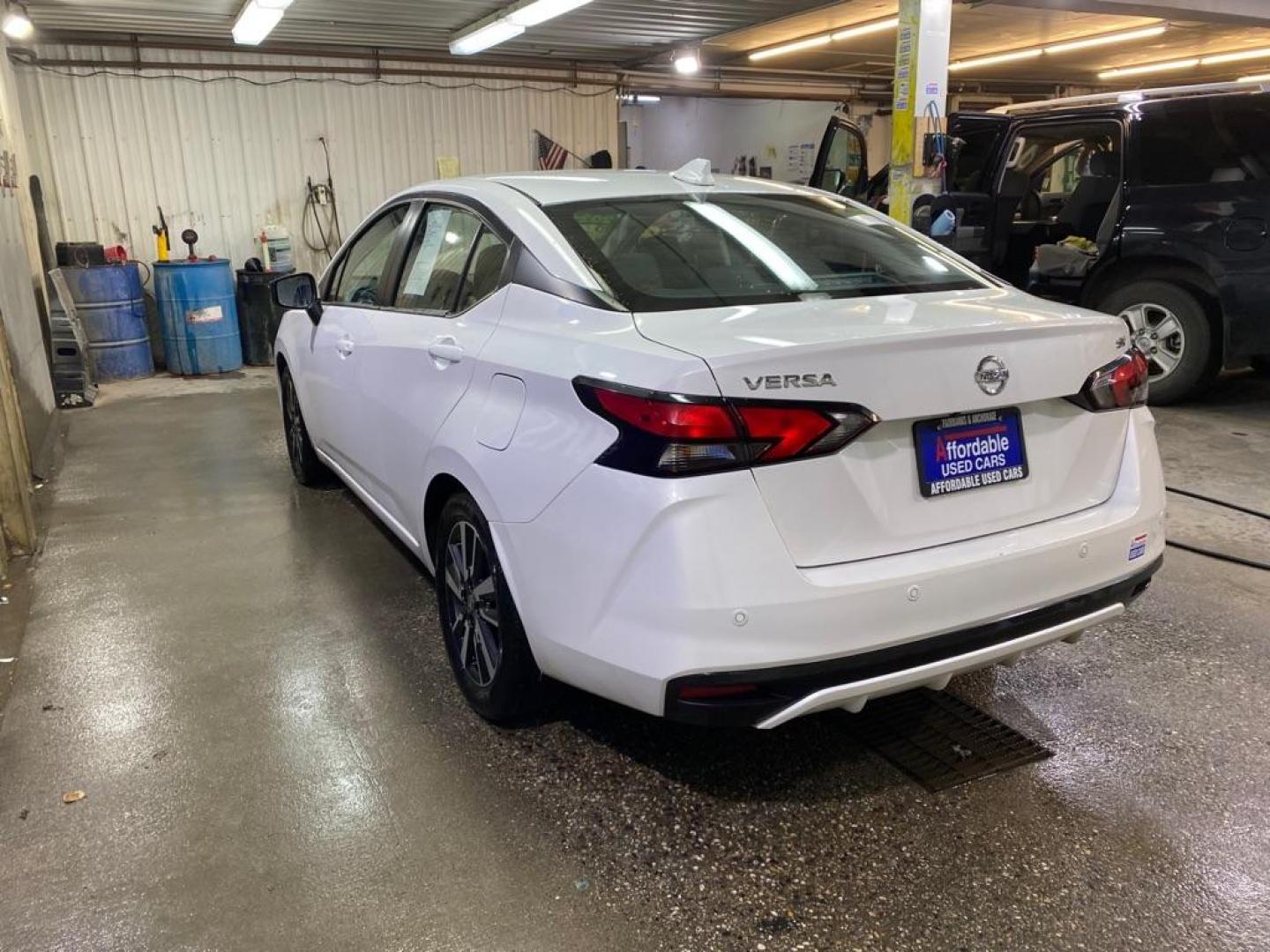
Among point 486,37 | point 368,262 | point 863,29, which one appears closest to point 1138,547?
point 368,262

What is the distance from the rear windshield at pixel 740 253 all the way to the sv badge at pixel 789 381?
1.54 ft

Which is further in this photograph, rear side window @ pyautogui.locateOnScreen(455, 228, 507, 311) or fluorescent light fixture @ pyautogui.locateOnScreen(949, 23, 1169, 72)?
fluorescent light fixture @ pyautogui.locateOnScreen(949, 23, 1169, 72)

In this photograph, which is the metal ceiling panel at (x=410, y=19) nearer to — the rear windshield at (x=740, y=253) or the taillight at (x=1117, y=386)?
the rear windshield at (x=740, y=253)

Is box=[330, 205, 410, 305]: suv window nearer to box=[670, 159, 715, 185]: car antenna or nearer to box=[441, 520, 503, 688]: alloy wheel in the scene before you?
box=[670, 159, 715, 185]: car antenna

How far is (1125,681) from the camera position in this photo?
293 centimetres

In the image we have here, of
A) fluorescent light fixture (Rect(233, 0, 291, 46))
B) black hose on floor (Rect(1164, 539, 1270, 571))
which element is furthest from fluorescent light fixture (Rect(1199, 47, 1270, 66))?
fluorescent light fixture (Rect(233, 0, 291, 46))

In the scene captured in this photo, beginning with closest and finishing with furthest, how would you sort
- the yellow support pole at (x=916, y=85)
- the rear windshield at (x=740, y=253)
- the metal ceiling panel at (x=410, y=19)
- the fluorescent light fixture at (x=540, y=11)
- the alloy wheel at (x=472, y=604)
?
1. the rear windshield at (x=740, y=253)
2. the alloy wheel at (x=472, y=604)
3. the yellow support pole at (x=916, y=85)
4. the fluorescent light fixture at (x=540, y=11)
5. the metal ceiling panel at (x=410, y=19)

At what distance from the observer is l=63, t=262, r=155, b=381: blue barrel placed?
27.6 feet

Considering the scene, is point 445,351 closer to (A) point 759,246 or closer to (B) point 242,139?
(A) point 759,246

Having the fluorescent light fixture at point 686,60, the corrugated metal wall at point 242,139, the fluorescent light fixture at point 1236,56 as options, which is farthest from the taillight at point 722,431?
the fluorescent light fixture at point 1236,56

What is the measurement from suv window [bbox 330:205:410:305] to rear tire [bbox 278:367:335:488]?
808mm

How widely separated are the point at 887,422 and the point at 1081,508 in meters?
0.63

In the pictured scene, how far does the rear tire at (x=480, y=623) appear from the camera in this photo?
2.43m

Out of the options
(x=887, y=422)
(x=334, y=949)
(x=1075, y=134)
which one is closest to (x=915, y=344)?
(x=887, y=422)
